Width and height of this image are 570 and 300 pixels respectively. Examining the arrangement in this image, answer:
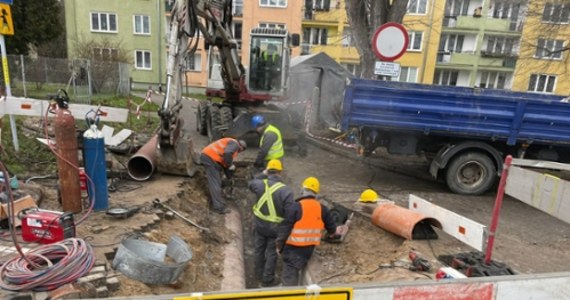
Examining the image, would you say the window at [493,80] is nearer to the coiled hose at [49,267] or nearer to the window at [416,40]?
the window at [416,40]

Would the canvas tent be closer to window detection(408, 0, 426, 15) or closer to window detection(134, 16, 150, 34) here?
window detection(408, 0, 426, 15)

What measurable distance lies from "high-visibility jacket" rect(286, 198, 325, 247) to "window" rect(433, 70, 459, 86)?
99.3 feet

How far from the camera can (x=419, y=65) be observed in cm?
2967

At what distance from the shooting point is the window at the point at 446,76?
31.4m

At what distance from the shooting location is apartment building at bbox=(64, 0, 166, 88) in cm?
2905

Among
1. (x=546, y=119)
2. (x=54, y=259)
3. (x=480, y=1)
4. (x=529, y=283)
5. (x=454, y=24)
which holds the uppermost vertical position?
(x=480, y=1)

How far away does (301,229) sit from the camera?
14.2 ft

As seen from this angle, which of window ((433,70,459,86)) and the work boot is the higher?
window ((433,70,459,86))

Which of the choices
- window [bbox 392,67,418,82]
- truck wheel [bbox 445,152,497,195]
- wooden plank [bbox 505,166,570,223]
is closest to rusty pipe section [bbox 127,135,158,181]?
wooden plank [bbox 505,166,570,223]

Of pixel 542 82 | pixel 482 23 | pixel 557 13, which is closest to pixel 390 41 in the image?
pixel 557 13

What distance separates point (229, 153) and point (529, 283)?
493 cm

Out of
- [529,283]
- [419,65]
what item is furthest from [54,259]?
[419,65]

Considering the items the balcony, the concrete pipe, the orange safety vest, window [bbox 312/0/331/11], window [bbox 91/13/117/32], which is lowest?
the concrete pipe

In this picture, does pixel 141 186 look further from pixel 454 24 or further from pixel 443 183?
pixel 454 24
